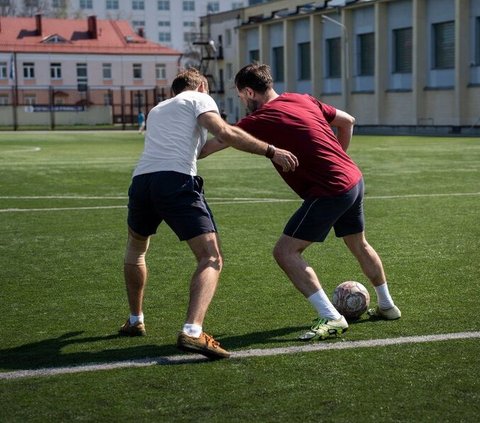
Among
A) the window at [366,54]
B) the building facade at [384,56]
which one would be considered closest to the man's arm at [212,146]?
the building facade at [384,56]

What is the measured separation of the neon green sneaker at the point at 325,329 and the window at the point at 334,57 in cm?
6695

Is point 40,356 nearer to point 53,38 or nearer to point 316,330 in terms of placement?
point 316,330

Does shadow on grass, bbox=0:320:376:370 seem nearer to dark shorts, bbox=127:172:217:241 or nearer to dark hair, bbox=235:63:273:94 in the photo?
dark shorts, bbox=127:172:217:241

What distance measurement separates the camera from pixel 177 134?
6805 mm

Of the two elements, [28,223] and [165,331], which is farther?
[28,223]

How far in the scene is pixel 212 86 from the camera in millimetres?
102312

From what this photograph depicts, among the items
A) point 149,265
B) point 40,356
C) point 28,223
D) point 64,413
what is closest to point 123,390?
point 64,413

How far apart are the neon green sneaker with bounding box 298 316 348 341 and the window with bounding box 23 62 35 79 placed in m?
103

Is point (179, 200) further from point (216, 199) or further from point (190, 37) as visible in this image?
point (190, 37)

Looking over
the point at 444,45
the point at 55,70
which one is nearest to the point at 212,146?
the point at 444,45

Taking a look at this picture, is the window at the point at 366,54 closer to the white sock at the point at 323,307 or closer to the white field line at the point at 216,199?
the white field line at the point at 216,199

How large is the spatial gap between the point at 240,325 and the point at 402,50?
59962 millimetres

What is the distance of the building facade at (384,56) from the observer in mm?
59188

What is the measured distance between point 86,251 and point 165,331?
→ 14.5 ft
